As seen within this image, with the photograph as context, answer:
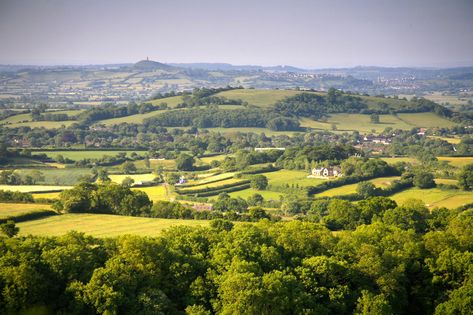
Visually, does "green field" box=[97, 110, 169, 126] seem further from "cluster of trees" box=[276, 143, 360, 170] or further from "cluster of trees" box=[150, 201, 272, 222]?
"cluster of trees" box=[150, 201, 272, 222]

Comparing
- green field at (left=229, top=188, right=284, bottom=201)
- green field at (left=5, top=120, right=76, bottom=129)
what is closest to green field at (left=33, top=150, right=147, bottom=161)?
green field at (left=5, top=120, right=76, bottom=129)

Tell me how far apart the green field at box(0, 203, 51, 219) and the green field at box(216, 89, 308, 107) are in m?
127

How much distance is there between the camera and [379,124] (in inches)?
6535

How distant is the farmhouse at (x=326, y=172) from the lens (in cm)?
8544

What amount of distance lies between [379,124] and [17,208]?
127528 millimetres

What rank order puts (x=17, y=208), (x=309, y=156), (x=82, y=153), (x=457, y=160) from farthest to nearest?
(x=82, y=153)
(x=457, y=160)
(x=309, y=156)
(x=17, y=208)

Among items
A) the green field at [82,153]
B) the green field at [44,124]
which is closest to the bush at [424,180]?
the green field at [82,153]

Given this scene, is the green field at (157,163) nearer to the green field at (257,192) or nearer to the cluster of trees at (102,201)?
the green field at (257,192)

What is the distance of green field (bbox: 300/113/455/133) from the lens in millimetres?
161500

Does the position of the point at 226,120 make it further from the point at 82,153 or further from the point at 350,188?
the point at 350,188

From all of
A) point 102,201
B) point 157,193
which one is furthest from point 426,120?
point 102,201

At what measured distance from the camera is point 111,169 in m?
94.3

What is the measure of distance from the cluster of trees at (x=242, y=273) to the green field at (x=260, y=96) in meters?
140

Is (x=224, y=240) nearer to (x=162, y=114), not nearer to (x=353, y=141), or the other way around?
(x=353, y=141)
